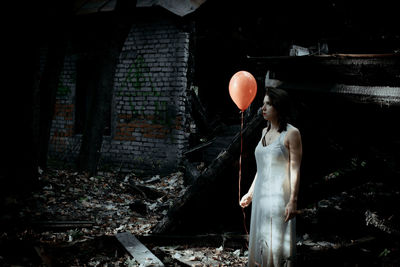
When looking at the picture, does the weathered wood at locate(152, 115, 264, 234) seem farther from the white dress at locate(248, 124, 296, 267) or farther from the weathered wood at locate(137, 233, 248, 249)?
the white dress at locate(248, 124, 296, 267)

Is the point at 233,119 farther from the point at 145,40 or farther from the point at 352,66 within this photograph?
the point at 352,66

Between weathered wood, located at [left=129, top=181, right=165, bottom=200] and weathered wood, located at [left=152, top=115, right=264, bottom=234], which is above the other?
weathered wood, located at [left=152, top=115, right=264, bottom=234]

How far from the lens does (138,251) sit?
3.54 m

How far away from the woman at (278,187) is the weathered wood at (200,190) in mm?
1350

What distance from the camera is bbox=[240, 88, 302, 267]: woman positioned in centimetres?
266

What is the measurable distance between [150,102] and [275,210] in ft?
19.5

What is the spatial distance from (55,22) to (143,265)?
5585 millimetres

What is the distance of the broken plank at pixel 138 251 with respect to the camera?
330cm

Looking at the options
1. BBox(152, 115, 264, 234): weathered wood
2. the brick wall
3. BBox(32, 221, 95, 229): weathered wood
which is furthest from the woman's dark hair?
the brick wall

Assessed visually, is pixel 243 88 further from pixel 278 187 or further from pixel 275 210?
pixel 275 210

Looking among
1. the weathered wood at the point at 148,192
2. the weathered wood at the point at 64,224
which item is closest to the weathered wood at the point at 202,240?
the weathered wood at the point at 64,224

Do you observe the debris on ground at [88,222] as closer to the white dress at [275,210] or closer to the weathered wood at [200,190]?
the weathered wood at [200,190]

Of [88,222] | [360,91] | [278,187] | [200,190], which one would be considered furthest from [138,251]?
[360,91]

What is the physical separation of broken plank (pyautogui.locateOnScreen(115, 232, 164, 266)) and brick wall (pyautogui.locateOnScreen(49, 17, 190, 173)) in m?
3.98
